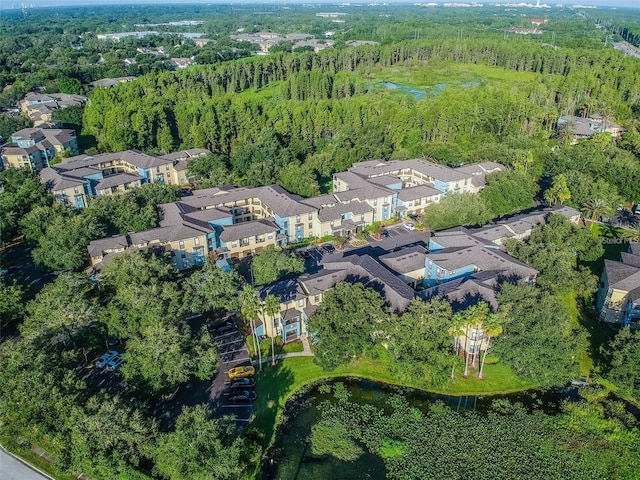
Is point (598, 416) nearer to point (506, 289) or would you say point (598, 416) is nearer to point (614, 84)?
point (506, 289)

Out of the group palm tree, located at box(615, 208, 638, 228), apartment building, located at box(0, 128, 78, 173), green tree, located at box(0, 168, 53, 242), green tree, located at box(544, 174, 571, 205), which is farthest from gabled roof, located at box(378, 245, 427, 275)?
apartment building, located at box(0, 128, 78, 173)

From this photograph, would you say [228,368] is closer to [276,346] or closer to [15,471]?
[276,346]

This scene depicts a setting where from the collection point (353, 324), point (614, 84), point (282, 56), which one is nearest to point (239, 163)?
point (353, 324)

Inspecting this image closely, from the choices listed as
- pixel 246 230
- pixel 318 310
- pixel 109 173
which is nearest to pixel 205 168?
pixel 109 173

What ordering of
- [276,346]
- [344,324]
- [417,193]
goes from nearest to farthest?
[344,324] → [276,346] → [417,193]

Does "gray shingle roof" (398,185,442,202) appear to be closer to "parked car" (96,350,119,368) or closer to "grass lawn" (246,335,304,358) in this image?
"grass lawn" (246,335,304,358)

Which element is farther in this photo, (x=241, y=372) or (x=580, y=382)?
(x=580, y=382)

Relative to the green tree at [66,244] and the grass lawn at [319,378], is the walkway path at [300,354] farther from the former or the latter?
the green tree at [66,244]

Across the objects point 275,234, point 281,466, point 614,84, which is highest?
point 614,84
